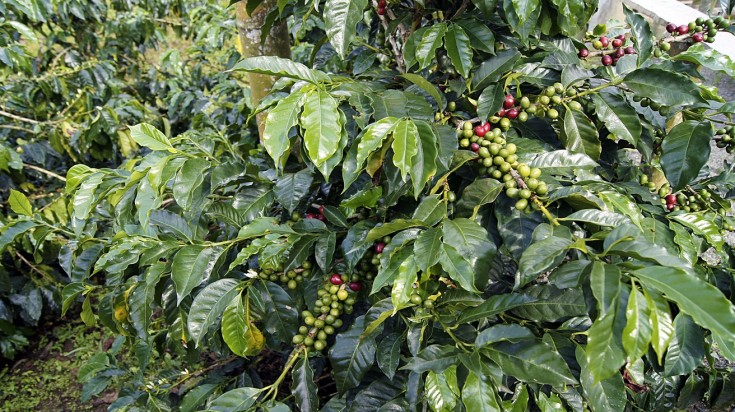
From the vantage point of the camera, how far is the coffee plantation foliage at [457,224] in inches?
32.6

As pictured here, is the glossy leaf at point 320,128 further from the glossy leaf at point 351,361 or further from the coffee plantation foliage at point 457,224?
the glossy leaf at point 351,361

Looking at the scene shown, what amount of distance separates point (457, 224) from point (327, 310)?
17.5 inches

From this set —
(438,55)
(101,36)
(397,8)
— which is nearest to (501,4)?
(438,55)

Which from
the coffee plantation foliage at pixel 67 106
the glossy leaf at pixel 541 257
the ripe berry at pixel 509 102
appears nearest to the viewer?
the glossy leaf at pixel 541 257

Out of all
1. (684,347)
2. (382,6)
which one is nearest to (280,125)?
(382,6)

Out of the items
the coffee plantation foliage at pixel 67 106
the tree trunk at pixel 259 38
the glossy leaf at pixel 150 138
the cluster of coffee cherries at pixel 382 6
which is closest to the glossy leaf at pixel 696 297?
the cluster of coffee cherries at pixel 382 6

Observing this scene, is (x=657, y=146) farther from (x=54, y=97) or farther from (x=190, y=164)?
(x=54, y=97)

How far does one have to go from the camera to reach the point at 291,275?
4.18ft

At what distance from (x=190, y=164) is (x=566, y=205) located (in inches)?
32.4

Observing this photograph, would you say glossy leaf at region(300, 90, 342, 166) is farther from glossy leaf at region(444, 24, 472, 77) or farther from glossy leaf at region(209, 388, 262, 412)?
glossy leaf at region(209, 388, 262, 412)

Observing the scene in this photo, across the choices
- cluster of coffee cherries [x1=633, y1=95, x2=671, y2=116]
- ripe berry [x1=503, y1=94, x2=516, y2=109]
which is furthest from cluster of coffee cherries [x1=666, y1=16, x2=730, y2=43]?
ripe berry [x1=503, y1=94, x2=516, y2=109]

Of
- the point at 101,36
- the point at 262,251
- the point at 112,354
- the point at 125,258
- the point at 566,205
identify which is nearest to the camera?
the point at 566,205

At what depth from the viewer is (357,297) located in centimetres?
126

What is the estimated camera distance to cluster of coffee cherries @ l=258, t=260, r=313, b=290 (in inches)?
49.3
